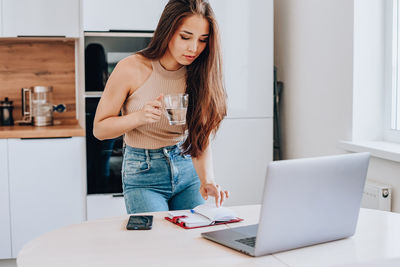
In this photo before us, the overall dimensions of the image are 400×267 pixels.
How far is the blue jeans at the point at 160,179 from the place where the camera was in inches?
80.2

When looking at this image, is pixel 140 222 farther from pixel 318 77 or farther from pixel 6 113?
pixel 6 113

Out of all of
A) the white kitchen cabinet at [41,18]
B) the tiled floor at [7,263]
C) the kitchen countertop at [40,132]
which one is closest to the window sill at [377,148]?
the kitchen countertop at [40,132]

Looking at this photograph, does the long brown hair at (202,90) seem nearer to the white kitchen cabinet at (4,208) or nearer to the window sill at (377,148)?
the window sill at (377,148)

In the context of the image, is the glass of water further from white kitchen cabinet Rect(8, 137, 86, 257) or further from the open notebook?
white kitchen cabinet Rect(8, 137, 86, 257)

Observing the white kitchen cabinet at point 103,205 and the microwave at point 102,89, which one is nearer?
the microwave at point 102,89

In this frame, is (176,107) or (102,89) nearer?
(176,107)

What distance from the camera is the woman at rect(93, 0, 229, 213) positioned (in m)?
2.04

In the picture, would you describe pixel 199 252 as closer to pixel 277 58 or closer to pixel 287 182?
pixel 287 182

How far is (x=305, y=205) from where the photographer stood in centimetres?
141

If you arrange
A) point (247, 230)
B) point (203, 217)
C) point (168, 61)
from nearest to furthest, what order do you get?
point (247, 230) → point (203, 217) → point (168, 61)

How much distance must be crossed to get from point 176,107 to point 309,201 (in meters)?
0.55

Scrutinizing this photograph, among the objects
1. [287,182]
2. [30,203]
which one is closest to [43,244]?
[287,182]

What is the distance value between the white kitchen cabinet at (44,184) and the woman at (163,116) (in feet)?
4.48

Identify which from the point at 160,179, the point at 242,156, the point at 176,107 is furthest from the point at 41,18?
the point at 176,107
